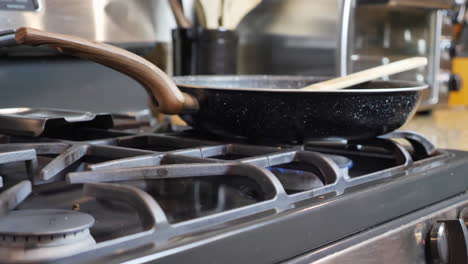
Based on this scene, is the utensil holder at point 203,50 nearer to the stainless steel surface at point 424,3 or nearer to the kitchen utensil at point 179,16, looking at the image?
the kitchen utensil at point 179,16

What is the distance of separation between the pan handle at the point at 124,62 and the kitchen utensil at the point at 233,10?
0.56m

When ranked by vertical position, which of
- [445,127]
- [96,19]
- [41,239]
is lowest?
[445,127]

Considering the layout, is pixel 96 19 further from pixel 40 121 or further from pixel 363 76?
pixel 363 76

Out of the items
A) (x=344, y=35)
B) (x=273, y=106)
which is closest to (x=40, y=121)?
(x=273, y=106)

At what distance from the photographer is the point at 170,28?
1.18 m

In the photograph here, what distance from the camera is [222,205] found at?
0.47m

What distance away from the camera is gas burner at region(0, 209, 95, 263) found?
32 cm

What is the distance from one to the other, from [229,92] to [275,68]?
0.85 meters

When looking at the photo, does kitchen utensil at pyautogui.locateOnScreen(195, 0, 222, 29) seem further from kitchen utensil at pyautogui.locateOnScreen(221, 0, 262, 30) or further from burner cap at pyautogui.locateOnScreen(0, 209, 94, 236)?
burner cap at pyautogui.locateOnScreen(0, 209, 94, 236)

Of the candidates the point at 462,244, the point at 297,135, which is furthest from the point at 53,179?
the point at 462,244

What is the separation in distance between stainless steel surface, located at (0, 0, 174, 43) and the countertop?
20.9 inches

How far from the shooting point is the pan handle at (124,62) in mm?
521

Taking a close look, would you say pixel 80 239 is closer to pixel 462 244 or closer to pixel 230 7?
pixel 462 244

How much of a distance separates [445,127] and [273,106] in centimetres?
83
